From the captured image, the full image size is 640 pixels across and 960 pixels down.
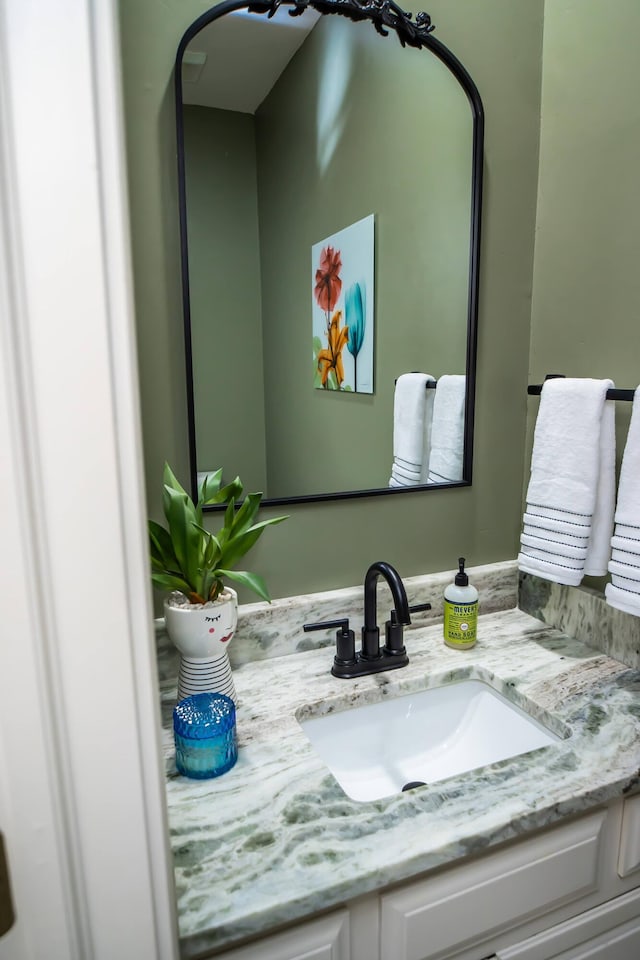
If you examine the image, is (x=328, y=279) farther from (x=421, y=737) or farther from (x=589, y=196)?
Result: (x=421, y=737)

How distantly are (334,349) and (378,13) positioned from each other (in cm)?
59

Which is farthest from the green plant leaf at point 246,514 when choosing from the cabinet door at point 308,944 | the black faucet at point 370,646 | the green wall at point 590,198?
the green wall at point 590,198

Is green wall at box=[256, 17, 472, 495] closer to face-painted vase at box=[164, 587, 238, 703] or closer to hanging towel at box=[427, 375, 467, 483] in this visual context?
hanging towel at box=[427, 375, 467, 483]

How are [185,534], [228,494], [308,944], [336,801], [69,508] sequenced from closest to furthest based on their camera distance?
1. [69,508]
2. [308,944]
3. [336,801]
4. [185,534]
5. [228,494]

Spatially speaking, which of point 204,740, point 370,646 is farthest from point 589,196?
point 204,740

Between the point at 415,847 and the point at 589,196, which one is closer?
the point at 415,847

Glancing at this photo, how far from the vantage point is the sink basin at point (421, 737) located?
1.02 m

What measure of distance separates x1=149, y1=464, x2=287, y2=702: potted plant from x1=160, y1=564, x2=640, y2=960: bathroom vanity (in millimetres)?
96

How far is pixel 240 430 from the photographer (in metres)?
1.09

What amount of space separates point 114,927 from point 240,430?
2.62 ft

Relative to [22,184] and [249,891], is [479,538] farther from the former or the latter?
[22,184]

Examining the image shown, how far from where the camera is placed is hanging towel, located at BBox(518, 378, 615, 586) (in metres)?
1.08

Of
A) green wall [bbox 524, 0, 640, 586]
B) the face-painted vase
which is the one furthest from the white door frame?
green wall [bbox 524, 0, 640, 586]

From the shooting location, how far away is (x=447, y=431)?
4.17 ft
